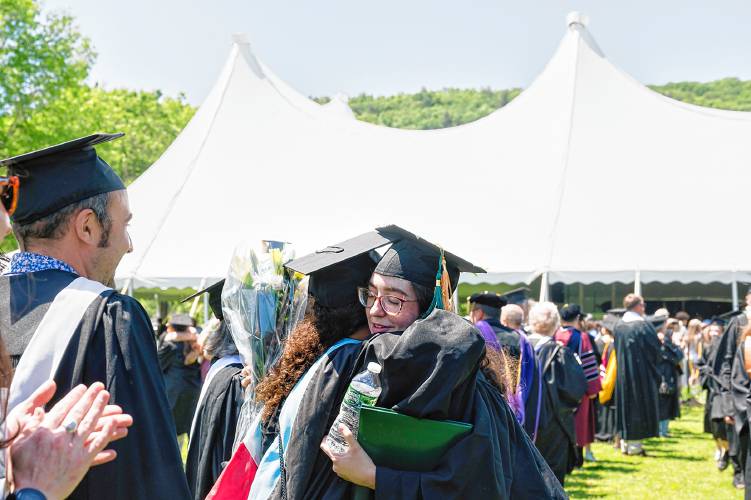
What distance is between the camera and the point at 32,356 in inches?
86.2

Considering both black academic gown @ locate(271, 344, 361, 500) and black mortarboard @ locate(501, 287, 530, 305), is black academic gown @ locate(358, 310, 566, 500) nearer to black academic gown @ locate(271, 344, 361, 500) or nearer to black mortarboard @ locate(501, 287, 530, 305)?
black academic gown @ locate(271, 344, 361, 500)

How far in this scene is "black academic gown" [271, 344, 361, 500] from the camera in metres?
2.68

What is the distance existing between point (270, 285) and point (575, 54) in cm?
1761

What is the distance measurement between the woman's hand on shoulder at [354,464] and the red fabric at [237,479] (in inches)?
25.0

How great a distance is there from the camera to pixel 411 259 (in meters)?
3.17

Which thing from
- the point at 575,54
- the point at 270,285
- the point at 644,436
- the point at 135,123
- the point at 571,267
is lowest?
the point at 644,436

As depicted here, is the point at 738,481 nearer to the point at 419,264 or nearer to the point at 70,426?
the point at 419,264

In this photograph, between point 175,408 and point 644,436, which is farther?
point 644,436

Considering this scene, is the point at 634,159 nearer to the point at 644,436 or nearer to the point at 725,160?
the point at 725,160

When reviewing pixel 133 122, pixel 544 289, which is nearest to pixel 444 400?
pixel 544 289

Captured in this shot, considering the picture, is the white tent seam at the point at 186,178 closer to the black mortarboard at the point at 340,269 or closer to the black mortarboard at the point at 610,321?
the black mortarboard at the point at 610,321

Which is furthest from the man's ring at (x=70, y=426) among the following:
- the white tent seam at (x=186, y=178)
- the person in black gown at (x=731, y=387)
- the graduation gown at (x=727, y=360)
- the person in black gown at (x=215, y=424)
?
the white tent seam at (x=186, y=178)

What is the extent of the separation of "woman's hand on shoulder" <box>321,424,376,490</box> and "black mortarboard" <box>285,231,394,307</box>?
680 mm

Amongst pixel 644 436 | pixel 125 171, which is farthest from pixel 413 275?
pixel 125 171
